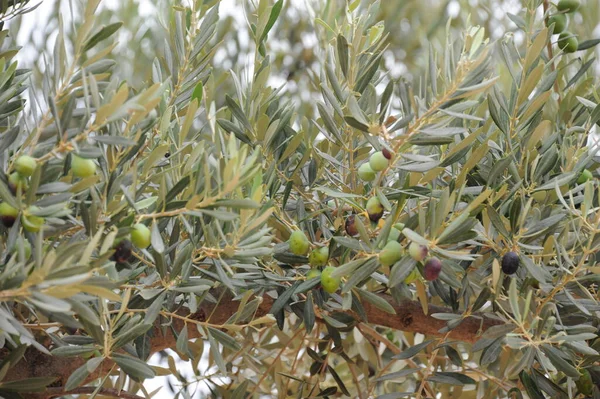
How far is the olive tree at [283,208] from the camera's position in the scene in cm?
85

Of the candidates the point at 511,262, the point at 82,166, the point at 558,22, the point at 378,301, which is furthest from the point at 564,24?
the point at 82,166

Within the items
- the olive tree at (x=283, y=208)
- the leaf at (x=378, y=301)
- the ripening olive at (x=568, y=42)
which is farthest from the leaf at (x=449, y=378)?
the ripening olive at (x=568, y=42)

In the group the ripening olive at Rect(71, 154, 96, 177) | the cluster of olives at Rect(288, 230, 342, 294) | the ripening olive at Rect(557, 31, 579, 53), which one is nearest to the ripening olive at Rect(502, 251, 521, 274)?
the cluster of olives at Rect(288, 230, 342, 294)

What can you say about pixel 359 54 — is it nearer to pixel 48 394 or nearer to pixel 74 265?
pixel 74 265

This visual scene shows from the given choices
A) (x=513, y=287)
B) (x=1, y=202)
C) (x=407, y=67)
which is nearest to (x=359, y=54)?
(x=513, y=287)

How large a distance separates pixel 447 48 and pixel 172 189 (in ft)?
1.30

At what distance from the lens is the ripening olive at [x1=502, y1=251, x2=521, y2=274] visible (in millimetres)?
1034

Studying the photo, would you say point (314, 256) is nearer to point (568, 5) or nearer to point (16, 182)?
point (16, 182)

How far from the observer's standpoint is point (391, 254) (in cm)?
93

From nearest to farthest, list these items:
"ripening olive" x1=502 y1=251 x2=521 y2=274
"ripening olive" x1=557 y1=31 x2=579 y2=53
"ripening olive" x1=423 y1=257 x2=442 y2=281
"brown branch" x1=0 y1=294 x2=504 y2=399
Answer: "ripening olive" x1=423 y1=257 x2=442 y2=281 < "ripening olive" x1=502 y1=251 x2=521 y2=274 < "brown branch" x1=0 y1=294 x2=504 y2=399 < "ripening olive" x1=557 y1=31 x2=579 y2=53

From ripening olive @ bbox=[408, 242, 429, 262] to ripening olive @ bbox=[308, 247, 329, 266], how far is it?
18 cm

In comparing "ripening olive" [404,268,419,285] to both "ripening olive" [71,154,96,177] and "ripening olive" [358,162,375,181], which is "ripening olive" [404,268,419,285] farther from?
"ripening olive" [71,154,96,177]

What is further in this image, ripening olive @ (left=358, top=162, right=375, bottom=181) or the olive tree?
ripening olive @ (left=358, top=162, right=375, bottom=181)

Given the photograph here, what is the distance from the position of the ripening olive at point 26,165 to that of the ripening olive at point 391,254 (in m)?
0.41
